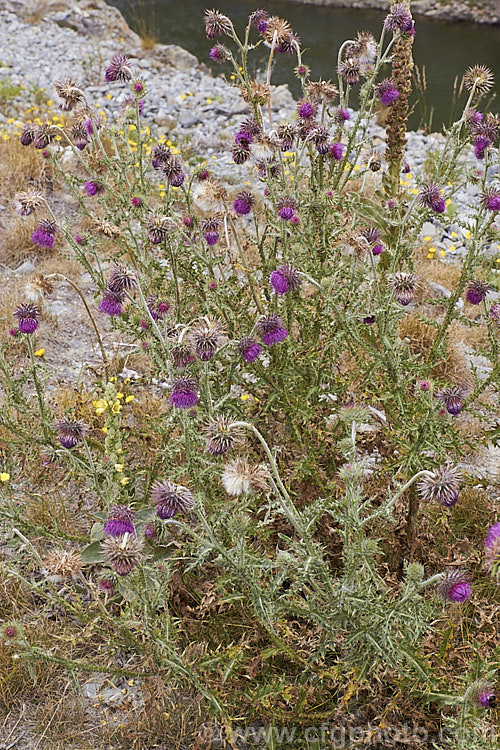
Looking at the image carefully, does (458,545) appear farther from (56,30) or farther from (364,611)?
(56,30)

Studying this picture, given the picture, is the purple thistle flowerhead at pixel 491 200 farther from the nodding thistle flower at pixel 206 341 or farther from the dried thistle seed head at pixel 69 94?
the dried thistle seed head at pixel 69 94

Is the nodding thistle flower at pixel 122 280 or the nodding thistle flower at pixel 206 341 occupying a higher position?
the nodding thistle flower at pixel 122 280

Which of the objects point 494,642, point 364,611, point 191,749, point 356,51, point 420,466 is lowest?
point 191,749

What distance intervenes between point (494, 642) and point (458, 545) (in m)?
0.42

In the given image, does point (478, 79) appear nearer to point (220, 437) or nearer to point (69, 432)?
point (220, 437)

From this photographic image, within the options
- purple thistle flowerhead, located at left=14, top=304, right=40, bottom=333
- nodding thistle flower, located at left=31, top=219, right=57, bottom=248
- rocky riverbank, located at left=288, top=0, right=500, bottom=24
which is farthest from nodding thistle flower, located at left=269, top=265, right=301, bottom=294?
rocky riverbank, located at left=288, top=0, right=500, bottom=24

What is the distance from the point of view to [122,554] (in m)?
1.60

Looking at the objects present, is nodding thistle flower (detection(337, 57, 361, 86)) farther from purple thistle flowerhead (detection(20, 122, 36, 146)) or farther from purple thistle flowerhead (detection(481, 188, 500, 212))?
purple thistle flowerhead (detection(20, 122, 36, 146))

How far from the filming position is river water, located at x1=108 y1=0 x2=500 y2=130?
1228 centimetres

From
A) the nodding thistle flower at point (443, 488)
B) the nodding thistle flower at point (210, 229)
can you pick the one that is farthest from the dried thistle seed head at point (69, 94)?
the nodding thistle flower at point (443, 488)

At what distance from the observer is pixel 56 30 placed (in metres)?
12.4

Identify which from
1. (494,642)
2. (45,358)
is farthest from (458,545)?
(45,358)

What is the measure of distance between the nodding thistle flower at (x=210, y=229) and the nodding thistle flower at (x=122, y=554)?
4.18ft

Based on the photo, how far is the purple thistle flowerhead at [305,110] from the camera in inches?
104
